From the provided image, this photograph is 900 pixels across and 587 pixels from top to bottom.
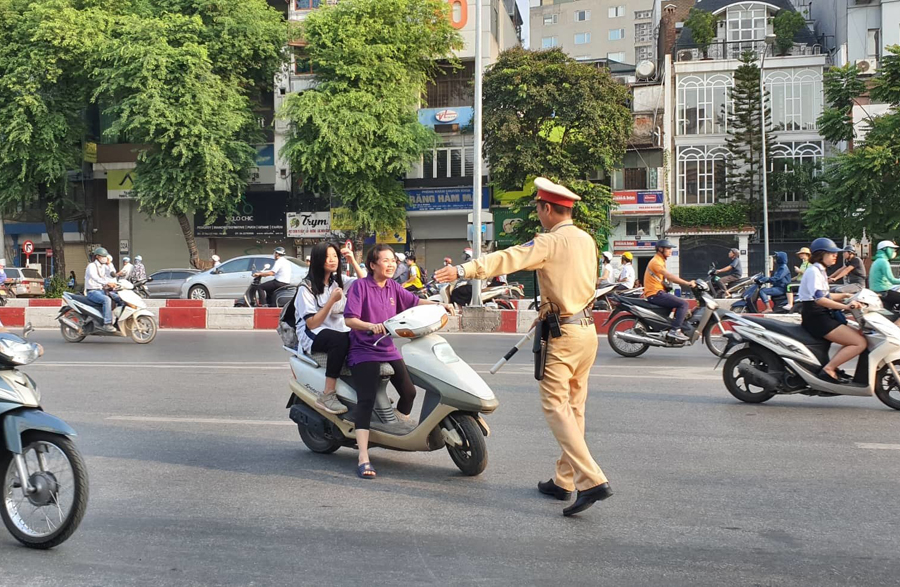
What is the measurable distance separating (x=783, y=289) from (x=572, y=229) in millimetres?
14287

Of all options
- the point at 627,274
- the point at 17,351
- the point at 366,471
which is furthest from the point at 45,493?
the point at 627,274

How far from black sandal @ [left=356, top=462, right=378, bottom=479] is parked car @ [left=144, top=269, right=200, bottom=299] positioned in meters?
25.1

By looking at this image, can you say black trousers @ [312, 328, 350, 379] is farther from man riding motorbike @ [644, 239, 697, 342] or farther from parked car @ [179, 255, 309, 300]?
parked car @ [179, 255, 309, 300]

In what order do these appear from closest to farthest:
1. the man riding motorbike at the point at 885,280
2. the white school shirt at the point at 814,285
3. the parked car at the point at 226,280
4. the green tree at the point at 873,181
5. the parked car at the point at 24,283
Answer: the white school shirt at the point at 814,285
the man riding motorbike at the point at 885,280
the parked car at the point at 226,280
the green tree at the point at 873,181
the parked car at the point at 24,283

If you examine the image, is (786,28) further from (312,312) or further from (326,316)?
(326,316)

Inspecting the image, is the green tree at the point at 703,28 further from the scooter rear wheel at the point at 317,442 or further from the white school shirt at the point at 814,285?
the scooter rear wheel at the point at 317,442

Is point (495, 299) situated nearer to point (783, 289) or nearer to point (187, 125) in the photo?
point (783, 289)

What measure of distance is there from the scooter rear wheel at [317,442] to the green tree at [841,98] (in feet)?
91.8

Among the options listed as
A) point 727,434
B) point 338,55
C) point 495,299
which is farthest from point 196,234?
point 727,434

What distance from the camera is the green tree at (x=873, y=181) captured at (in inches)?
1066

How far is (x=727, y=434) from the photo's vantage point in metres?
6.88

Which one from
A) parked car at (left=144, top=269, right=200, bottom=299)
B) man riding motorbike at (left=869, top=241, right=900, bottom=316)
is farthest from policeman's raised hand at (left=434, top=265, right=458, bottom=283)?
parked car at (left=144, top=269, right=200, bottom=299)

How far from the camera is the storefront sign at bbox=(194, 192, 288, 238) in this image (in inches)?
1603

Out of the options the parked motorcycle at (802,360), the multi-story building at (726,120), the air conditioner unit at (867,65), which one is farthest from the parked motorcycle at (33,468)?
the air conditioner unit at (867,65)
